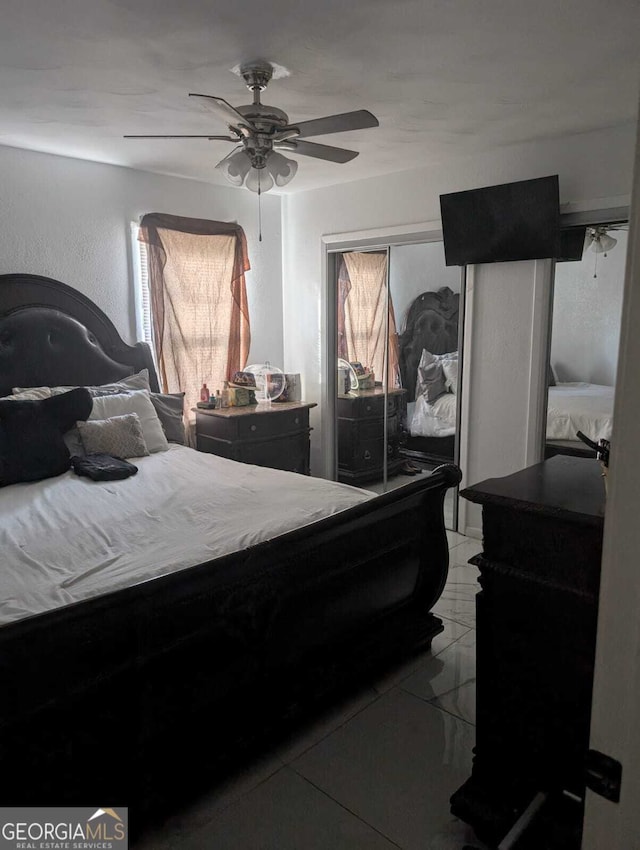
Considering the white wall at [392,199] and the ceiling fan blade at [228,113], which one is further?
the white wall at [392,199]

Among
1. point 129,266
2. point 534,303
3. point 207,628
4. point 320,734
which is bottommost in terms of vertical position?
point 320,734

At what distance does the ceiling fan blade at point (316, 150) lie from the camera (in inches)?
96.3

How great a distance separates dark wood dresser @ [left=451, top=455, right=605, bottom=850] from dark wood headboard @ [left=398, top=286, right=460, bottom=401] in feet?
8.82

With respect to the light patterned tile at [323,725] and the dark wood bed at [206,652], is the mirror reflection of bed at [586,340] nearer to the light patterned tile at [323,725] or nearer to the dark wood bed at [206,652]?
the dark wood bed at [206,652]

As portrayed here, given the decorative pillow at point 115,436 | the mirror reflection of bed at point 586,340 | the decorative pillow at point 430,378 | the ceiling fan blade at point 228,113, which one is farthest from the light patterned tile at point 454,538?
the ceiling fan blade at point 228,113

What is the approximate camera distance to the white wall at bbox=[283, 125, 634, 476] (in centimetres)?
335

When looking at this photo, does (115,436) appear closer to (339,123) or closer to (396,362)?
(339,123)

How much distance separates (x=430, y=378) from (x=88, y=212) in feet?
8.32

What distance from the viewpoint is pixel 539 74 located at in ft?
8.13

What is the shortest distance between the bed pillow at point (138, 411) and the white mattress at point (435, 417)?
1823 millimetres

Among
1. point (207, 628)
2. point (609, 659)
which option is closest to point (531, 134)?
point (207, 628)

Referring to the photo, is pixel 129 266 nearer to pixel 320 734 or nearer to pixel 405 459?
pixel 405 459

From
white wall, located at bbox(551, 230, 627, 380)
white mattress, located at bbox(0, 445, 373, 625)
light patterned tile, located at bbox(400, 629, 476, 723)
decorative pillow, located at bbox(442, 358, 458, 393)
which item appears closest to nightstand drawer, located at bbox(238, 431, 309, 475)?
white mattress, located at bbox(0, 445, 373, 625)

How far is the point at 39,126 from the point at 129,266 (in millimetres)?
1114
